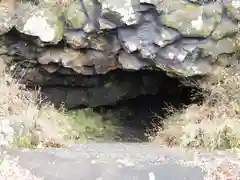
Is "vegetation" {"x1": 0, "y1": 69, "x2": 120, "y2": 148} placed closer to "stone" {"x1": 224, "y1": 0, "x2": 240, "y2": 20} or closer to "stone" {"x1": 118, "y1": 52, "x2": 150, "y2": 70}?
"stone" {"x1": 118, "y1": 52, "x2": 150, "y2": 70}

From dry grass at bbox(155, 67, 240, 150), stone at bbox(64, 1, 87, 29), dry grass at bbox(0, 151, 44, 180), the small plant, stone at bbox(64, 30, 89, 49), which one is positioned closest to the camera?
dry grass at bbox(0, 151, 44, 180)

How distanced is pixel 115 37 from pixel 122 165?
85.2 inches

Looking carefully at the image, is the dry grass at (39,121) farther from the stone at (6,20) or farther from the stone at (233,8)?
the stone at (233,8)

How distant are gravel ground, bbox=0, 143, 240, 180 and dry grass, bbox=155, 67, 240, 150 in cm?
46

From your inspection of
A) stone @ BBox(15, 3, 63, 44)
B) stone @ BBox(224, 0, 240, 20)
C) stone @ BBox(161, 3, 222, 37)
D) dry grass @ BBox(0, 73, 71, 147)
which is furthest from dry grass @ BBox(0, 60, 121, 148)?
stone @ BBox(224, 0, 240, 20)

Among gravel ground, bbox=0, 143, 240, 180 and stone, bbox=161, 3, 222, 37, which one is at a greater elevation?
stone, bbox=161, 3, 222, 37

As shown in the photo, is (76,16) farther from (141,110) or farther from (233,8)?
(141,110)

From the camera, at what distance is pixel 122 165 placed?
3850 mm

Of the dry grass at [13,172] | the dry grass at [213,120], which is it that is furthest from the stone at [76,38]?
the dry grass at [13,172]

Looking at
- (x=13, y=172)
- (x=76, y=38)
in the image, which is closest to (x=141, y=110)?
(x=76, y=38)

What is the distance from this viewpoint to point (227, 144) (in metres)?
4.67

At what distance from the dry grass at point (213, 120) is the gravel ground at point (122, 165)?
46cm

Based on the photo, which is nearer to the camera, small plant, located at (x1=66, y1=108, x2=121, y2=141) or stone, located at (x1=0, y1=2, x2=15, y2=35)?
stone, located at (x1=0, y1=2, x2=15, y2=35)

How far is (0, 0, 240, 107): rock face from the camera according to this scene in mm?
5121
